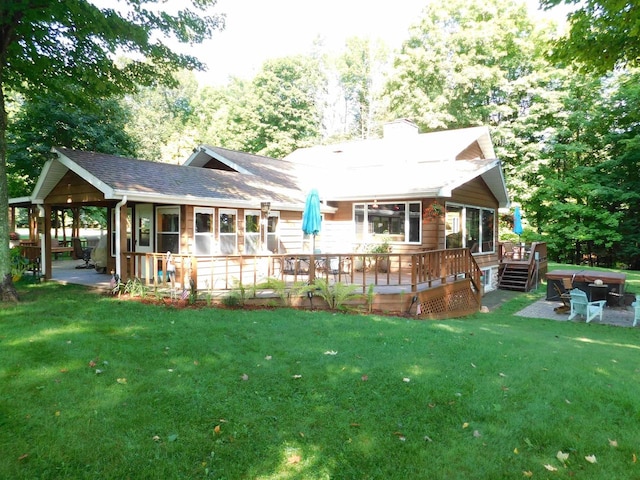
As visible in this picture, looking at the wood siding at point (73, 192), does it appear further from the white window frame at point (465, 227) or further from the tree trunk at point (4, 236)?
the white window frame at point (465, 227)

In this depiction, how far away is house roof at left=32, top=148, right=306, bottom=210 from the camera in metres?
10.2

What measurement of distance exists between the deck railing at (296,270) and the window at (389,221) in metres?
0.95

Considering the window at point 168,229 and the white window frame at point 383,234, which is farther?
the white window frame at point 383,234

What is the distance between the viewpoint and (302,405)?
13.4 ft

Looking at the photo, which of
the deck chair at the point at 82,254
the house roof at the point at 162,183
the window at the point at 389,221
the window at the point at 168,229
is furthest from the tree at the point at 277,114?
the window at the point at 168,229

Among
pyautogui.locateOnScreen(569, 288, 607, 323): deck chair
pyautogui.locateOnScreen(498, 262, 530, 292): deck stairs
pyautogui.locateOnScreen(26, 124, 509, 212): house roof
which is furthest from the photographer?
pyautogui.locateOnScreen(498, 262, 530, 292): deck stairs

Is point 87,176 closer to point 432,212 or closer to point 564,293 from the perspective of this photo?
point 432,212

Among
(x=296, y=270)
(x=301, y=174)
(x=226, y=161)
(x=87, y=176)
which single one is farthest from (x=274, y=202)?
(x=301, y=174)

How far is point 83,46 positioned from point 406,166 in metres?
11.5

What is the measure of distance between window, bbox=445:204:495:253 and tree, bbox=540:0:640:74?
6.30 m

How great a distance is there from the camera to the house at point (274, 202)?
11.2 metres

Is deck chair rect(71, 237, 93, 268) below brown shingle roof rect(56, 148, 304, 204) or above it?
below

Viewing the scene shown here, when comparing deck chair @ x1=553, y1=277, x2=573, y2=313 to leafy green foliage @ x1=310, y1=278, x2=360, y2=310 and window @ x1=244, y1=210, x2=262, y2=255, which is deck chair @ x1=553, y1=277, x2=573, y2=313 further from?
window @ x1=244, y1=210, x2=262, y2=255

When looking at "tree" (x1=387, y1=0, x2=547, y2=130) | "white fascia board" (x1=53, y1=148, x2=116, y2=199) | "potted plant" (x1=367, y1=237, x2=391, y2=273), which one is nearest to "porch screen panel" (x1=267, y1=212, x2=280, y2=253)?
"potted plant" (x1=367, y1=237, x2=391, y2=273)
